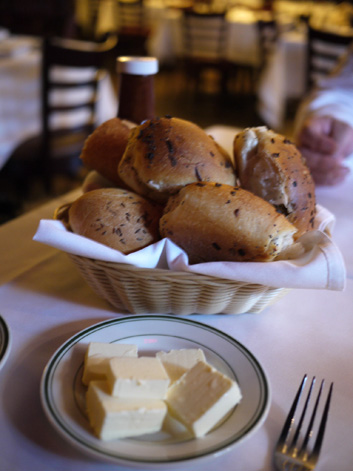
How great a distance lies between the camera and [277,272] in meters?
0.55

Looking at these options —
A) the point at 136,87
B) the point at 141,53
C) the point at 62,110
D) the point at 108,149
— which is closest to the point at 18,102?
the point at 62,110

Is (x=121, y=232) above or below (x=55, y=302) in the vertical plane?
above

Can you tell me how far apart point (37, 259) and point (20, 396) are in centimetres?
32

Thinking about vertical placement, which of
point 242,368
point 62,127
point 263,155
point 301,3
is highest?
point 301,3

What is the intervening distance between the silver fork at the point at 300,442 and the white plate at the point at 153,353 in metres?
0.04

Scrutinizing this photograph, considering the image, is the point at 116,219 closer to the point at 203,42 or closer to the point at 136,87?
the point at 136,87

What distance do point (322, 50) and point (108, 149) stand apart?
8.22 ft

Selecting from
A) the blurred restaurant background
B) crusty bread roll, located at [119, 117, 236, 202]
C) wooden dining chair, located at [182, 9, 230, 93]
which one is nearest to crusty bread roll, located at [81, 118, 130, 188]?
crusty bread roll, located at [119, 117, 236, 202]

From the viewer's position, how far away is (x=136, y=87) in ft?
2.88

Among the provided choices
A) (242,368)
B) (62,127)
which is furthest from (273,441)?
(62,127)

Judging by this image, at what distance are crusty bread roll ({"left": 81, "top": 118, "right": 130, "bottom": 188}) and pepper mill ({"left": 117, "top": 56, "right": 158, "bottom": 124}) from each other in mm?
94

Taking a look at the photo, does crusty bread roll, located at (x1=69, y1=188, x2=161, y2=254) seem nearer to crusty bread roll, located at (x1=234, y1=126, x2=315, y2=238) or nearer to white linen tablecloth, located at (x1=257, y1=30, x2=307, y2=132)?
crusty bread roll, located at (x1=234, y1=126, x2=315, y2=238)

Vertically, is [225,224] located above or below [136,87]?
below

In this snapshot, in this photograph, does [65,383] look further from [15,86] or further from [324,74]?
[324,74]
